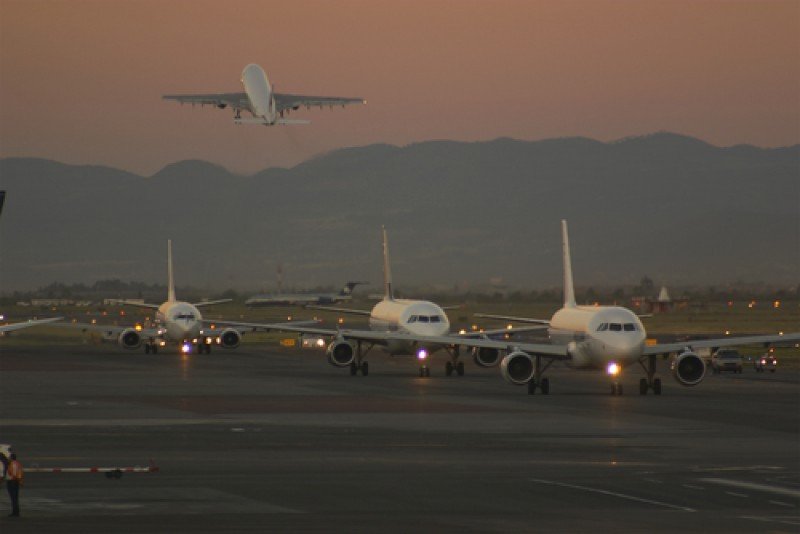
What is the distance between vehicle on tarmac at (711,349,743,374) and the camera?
78750mm

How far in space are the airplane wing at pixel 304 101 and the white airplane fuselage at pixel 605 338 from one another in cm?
4401

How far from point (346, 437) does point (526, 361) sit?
64.7 feet

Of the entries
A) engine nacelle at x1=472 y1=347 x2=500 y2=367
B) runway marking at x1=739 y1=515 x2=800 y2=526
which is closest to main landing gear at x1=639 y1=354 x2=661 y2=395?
engine nacelle at x1=472 y1=347 x2=500 y2=367

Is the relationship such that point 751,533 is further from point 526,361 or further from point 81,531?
point 526,361

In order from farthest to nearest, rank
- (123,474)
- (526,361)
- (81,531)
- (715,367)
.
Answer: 1. (715,367)
2. (526,361)
3. (123,474)
4. (81,531)

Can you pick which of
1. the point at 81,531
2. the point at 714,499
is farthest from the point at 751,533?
the point at 81,531

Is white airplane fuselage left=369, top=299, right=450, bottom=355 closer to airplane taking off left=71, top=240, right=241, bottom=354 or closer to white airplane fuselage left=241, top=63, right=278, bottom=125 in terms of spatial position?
white airplane fuselage left=241, top=63, right=278, bottom=125

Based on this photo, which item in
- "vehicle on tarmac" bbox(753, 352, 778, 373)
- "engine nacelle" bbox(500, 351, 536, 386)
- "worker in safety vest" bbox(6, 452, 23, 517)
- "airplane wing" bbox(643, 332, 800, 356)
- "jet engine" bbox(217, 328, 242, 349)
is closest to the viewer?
"worker in safety vest" bbox(6, 452, 23, 517)

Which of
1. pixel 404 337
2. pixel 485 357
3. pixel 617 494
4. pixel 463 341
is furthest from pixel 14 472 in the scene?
pixel 485 357

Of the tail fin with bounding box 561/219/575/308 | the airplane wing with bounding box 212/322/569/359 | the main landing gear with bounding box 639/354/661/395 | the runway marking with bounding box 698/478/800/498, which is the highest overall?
the tail fin with bounding box 561/219/575/308

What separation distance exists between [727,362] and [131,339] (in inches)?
1806

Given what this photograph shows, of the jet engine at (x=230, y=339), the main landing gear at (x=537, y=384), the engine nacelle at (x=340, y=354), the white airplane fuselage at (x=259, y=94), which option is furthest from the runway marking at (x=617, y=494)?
the jet engine at (x=230, y=339)

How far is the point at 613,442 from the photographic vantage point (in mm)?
40406

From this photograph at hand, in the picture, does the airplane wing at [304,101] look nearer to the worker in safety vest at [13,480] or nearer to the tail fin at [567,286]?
the tail fin at [567,286]
